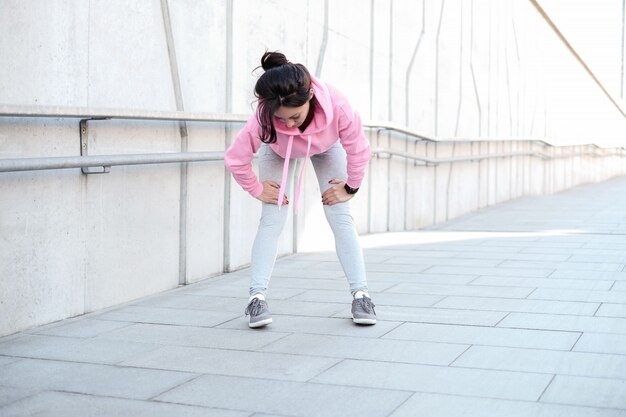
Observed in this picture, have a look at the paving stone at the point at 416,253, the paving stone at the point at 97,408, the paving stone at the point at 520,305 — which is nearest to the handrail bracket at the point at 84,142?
the paving stone at the point at 97,408

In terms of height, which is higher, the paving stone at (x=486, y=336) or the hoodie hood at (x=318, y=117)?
the hoodie hood at (x=318, y=117)

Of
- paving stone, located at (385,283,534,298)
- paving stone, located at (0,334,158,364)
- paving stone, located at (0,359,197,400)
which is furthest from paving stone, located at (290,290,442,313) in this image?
paving stone, located at (0,359,197,400)

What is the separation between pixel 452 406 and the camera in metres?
3.00

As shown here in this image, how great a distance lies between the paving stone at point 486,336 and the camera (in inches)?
157

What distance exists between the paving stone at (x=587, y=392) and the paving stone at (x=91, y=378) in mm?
1303

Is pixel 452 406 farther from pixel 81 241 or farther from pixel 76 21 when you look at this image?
pixel 76 21

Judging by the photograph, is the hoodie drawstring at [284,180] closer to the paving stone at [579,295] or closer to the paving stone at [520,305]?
the paving stone at [520,305]

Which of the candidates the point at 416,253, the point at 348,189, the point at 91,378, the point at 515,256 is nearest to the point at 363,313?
the point at 348,189

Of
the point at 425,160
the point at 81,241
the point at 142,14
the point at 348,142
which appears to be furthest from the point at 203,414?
the point at 425,160

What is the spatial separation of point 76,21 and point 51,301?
1.38 metres

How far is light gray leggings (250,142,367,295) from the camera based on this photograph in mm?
4465

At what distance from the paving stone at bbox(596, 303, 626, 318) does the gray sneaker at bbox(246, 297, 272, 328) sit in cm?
165

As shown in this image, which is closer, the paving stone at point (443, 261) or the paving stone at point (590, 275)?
the paving stone at point (590, 275)

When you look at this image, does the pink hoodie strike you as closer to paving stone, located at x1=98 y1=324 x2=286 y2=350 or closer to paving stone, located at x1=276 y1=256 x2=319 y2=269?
paving stone, located at x1=98 y1=324 x2=286 y2=350
